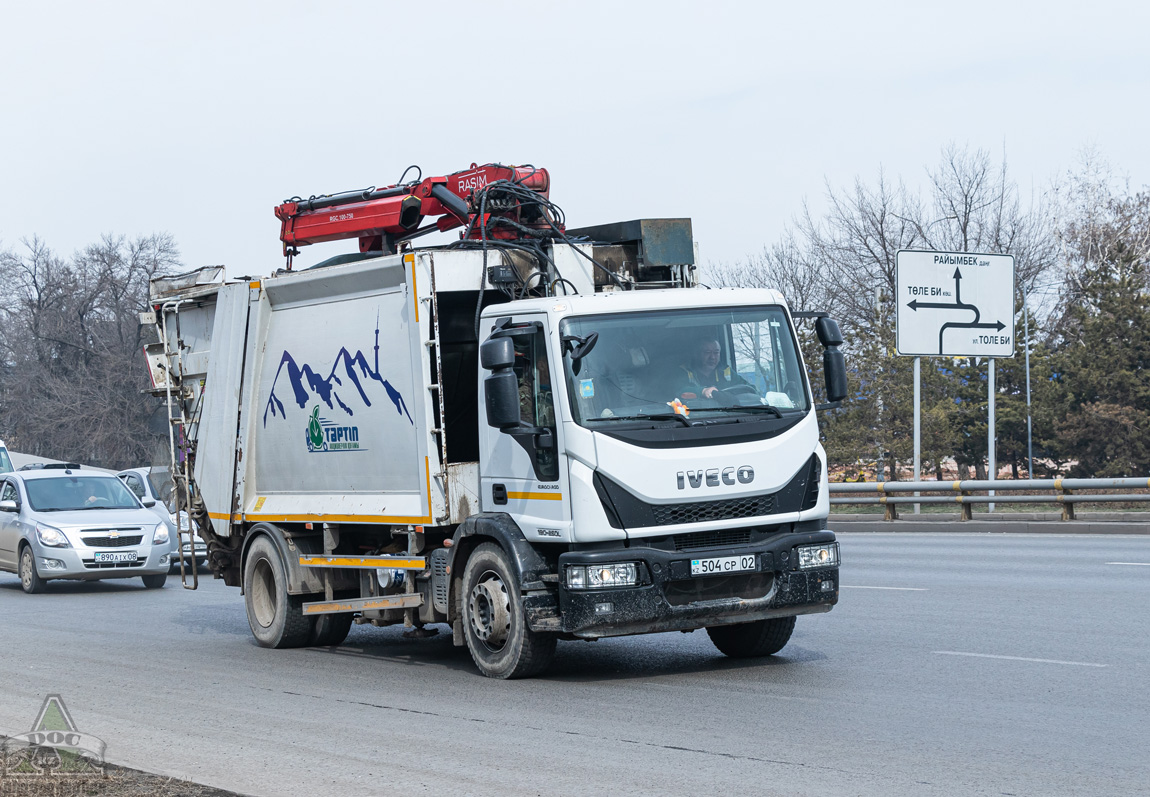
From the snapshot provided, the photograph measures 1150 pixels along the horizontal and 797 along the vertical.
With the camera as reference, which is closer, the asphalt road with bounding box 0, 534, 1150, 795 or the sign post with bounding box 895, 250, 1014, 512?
the asphalt road with bounding box 0, 534, 1150, 795

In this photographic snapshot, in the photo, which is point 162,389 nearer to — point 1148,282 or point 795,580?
point 795,580

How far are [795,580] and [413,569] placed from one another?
2.96 m

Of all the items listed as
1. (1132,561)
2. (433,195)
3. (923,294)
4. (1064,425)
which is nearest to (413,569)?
(433,195)

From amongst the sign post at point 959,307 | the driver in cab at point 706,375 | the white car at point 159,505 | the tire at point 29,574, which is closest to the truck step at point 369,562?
the driver in cab at point 706,375

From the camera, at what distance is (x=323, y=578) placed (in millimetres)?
12117

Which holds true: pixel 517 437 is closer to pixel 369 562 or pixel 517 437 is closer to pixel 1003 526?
pixel 369 562

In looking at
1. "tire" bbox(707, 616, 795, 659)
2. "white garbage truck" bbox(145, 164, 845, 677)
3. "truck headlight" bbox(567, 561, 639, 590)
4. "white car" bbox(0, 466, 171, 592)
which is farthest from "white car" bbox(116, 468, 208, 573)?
"truck headlight" bbox(567, 561, 639, 590)

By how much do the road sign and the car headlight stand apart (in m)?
17.0

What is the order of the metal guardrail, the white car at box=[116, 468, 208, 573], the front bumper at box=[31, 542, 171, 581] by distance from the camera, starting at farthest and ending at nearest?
the metal guardrail < the white car at box=[116, 468, 208, 573] < the front bumper at box=[31, 542, 171, 581]

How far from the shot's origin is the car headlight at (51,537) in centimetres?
1911

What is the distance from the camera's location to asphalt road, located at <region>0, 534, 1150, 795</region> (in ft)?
21.7

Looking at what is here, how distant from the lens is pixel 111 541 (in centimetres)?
1933

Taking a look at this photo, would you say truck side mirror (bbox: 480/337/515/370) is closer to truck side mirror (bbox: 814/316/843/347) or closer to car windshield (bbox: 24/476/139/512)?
truck side mirror (bbox: 814/316/843/347)

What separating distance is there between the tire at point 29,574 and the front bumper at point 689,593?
12305 mm
